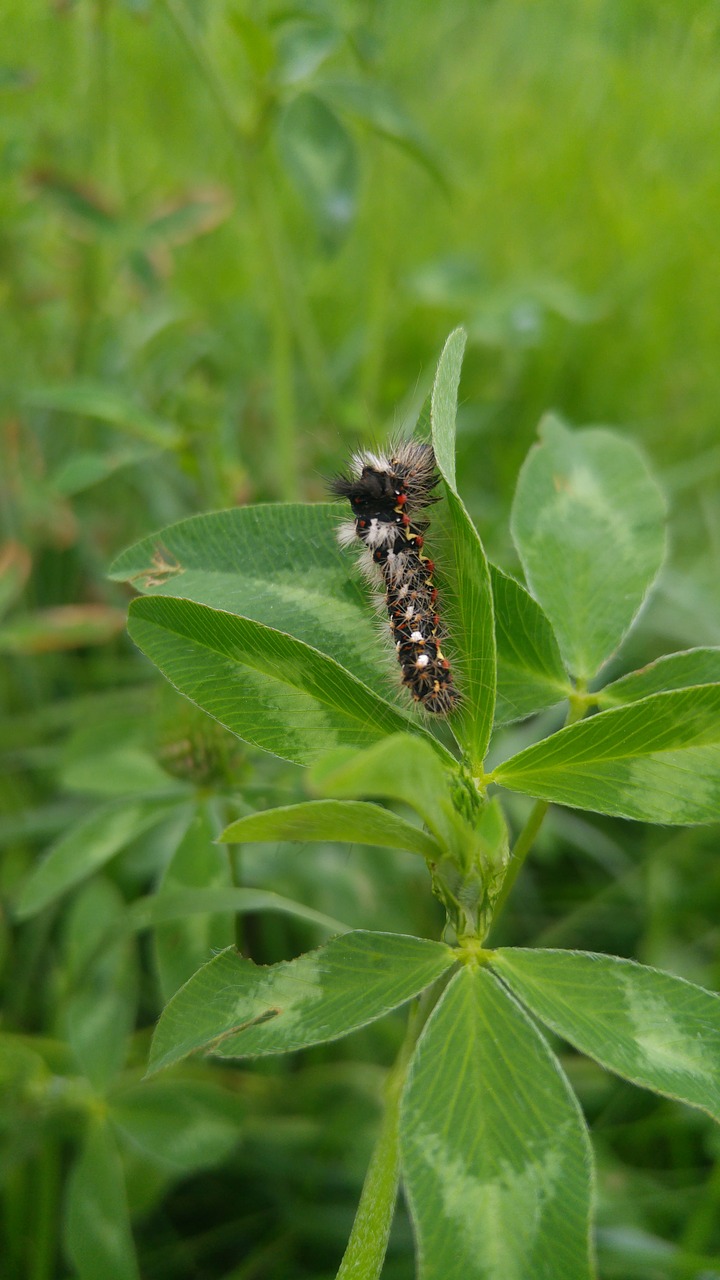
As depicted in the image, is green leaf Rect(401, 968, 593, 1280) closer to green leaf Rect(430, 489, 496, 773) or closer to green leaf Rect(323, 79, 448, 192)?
green leaf Rect(430, 489, 496, 773)

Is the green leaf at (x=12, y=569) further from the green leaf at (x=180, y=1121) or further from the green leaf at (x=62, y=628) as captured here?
the green leaf at (x=180, y=1121)

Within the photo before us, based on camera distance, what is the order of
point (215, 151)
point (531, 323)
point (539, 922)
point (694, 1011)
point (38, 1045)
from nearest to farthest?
point (694, 1011)
point (38, 1045)
point (539, 922)
point (531, 323)
point (215, 151)

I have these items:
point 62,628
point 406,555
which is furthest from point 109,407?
point 406,555

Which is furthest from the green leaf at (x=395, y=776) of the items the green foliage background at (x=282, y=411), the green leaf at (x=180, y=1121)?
the green leaf at (x=180, y=1121)

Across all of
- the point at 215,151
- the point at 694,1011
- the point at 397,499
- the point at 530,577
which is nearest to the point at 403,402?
the point at 215,151

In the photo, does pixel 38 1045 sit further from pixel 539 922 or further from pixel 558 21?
pixel 558 21

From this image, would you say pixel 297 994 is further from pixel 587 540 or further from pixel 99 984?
pixel 99 984

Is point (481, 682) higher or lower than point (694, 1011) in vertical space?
higher
